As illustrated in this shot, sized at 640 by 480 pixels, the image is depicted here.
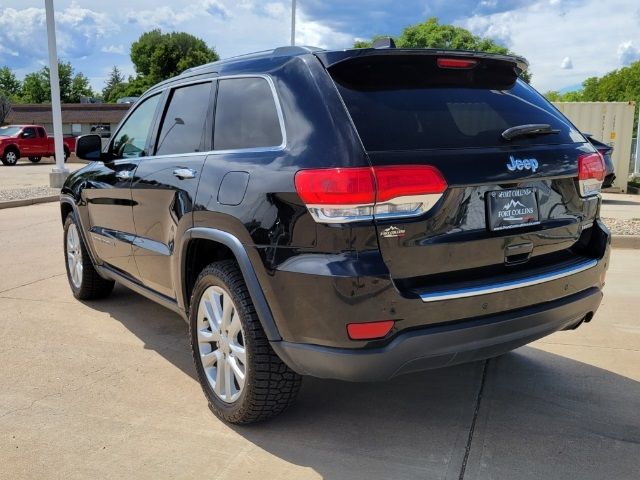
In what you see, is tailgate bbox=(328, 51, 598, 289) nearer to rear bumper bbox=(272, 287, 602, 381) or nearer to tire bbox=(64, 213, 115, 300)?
rear bumper bbox=(272, 287, 602, 381)

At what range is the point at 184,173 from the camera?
11.4 ft

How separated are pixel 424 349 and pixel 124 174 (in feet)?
8.63

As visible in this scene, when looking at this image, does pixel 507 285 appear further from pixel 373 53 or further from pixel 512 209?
pixel 373 53

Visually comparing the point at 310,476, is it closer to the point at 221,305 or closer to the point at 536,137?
the point at 221,305

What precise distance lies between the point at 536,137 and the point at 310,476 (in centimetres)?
192

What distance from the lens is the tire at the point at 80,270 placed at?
532cm

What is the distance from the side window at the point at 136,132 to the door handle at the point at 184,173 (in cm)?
78

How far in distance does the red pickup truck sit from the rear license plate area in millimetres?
29632

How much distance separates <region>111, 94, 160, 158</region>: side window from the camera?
4332 mm

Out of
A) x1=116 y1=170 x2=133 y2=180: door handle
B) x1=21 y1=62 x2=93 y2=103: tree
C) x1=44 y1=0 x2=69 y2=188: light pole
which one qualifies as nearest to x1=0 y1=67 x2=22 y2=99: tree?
x1=21 y1=62 x2=93 y2=103: tree

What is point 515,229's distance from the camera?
286cm

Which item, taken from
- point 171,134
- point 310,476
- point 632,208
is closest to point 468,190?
point 310,476

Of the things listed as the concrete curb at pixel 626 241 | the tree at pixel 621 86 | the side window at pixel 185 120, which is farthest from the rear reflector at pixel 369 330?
the tree at pixel 621 86

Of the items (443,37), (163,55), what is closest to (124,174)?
(443,37)
